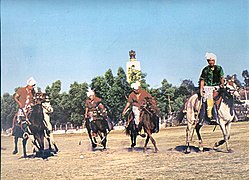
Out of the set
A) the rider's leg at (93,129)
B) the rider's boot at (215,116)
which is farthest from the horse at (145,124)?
the rider's boot at (215,116)

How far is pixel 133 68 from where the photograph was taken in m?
5.43

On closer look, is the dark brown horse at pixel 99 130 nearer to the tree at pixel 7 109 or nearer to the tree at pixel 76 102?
the tree at pixel 76 102

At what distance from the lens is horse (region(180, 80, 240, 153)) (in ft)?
16.9

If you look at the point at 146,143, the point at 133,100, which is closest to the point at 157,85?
the point at 133,100

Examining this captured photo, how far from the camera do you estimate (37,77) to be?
5441 mm

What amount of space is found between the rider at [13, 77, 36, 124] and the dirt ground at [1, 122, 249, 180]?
0.98ft

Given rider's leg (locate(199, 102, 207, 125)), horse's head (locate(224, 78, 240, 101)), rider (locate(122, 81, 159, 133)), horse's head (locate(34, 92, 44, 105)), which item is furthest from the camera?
horse's head (locate(34, 92, 44, 105))

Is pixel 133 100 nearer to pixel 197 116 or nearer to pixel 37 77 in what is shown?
pixel 197 116

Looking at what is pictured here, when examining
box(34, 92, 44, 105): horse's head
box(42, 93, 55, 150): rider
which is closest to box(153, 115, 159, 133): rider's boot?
box(42, 93, 55, 150): rider

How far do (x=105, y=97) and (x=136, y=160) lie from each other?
0.77 m

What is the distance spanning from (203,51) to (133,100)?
0.92 m

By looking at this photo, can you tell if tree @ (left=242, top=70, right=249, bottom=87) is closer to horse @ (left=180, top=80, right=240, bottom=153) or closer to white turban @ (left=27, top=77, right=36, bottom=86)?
horse @ (left=180, top=80, right=240, bottom=153)

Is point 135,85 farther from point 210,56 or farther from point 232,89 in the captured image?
point 232,89

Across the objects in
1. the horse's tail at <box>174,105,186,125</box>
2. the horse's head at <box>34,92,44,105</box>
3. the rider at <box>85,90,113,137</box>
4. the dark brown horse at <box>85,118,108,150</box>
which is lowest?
the dark brown horse at <box>85,118,108,150</box>
